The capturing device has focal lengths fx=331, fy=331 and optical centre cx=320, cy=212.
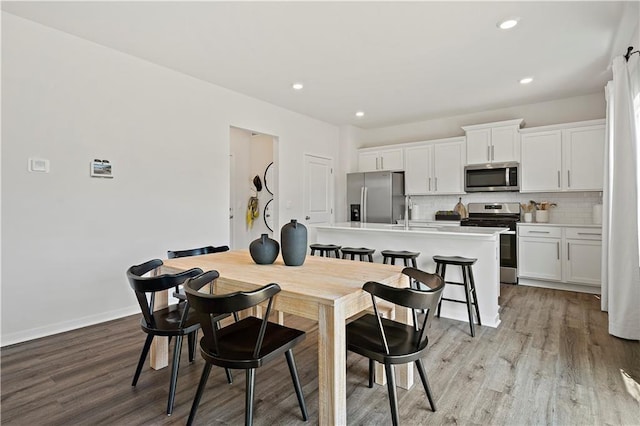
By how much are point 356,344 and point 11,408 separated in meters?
2.03

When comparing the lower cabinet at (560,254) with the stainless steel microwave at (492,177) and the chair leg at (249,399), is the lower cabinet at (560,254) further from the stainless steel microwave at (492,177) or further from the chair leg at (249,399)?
the chair leg at (249,399)

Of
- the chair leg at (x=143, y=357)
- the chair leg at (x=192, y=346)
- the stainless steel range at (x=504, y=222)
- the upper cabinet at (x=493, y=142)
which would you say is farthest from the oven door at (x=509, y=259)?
the chair leg at (x=143, y=357)

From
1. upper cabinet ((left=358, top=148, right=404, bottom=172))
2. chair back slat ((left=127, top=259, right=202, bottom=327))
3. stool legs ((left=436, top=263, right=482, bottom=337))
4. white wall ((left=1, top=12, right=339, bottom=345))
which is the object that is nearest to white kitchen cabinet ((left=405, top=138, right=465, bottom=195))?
upper cabinet ((left=358, top=148, right=404, bottom=172))

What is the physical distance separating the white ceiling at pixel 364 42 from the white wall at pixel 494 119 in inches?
8.5

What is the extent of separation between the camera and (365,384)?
2.17m

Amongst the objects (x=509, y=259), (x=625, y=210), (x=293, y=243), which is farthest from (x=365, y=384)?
(x=509, y=259)

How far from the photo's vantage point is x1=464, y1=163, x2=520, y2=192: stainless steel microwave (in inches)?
196

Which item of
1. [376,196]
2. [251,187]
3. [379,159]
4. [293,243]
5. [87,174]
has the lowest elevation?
[293,243]

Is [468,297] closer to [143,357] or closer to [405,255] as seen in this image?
[405,255]

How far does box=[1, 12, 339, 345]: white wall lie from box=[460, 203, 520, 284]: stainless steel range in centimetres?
399

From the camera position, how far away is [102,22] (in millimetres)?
2852

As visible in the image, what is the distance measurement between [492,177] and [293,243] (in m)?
4.17

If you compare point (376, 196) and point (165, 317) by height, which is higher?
point (376, 196)

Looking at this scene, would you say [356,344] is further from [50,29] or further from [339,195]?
[339,195]
